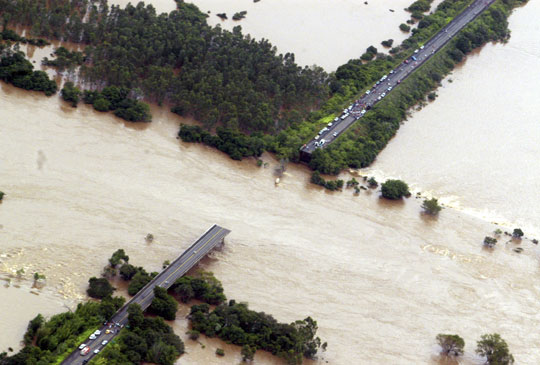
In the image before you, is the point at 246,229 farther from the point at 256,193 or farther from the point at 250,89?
the point at 250,89

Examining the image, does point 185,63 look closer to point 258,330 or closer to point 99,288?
point 99,288

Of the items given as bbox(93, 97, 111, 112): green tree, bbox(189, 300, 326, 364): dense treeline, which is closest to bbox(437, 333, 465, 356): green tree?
bbox(189, 300, 326, 364): dense treeline

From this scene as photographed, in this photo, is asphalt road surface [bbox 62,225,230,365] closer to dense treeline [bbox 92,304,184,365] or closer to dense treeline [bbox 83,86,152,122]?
dense treeline [bbox 92,304,184,365]

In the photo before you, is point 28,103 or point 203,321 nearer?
point 203,321

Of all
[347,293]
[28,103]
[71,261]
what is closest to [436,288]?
[347,293]

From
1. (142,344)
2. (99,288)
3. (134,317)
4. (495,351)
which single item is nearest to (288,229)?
(99,288)

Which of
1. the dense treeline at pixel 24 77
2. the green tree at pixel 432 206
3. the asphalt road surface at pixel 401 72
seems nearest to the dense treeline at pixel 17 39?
the dense treeline at pixel 24 77

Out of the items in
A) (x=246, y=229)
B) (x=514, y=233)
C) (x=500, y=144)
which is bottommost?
(x=246, y=229)

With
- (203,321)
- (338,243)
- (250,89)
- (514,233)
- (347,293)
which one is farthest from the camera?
(250,89)
